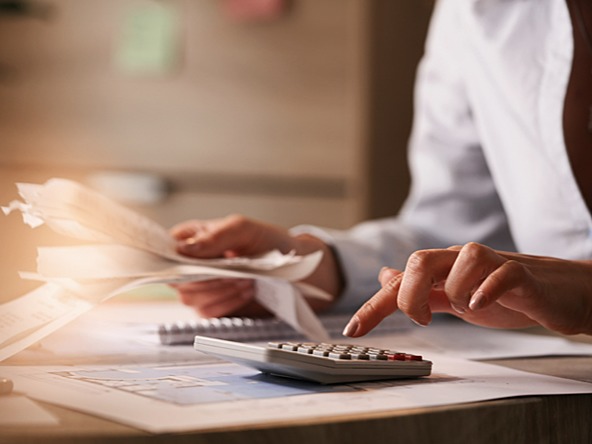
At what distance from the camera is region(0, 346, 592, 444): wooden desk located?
387 mm

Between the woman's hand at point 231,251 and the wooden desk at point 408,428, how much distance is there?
0.43 m

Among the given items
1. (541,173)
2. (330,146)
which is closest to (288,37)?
(330,146)

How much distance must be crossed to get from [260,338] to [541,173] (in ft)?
1.12

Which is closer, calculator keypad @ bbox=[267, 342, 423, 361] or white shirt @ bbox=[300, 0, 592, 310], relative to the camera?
calculator keypad @ bbox=[267, 342, 423, 361]

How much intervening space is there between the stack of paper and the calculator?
0.52ft

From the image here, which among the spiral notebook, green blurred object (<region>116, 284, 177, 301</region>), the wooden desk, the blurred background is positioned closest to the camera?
the wooden desk

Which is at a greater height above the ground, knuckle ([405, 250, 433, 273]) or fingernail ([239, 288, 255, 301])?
knuckle ([405, 250, 433, 273])

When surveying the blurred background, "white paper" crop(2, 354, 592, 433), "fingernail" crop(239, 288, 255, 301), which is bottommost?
"fingernail" crop(239, 288, 255, 301)

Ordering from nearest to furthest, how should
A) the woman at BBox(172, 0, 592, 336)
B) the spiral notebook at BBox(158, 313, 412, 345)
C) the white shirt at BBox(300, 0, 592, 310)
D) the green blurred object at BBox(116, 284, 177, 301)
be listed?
1. the woman at BBox(172, 0, 592, 336)
2. the spiral notebook at BBox(158, 313, 412, 345)
3. the white shirt at BBox(300, 0, 592, 310)
4. the green blurred object at BBox(116, 284, 177, 301)

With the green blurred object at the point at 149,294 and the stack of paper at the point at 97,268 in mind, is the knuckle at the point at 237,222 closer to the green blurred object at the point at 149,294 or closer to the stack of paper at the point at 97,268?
the stack of paper at the point at 97,268

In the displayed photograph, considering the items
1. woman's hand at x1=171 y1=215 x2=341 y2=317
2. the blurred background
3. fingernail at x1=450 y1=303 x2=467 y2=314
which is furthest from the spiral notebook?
the blurred background

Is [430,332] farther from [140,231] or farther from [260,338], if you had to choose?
[140,231]

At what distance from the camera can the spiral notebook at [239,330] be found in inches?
29.9

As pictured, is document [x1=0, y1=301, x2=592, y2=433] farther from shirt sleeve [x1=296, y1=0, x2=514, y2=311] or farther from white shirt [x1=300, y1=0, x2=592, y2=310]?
shirt sleeve [x1=296, y1=0, x2=514, y2=311]
